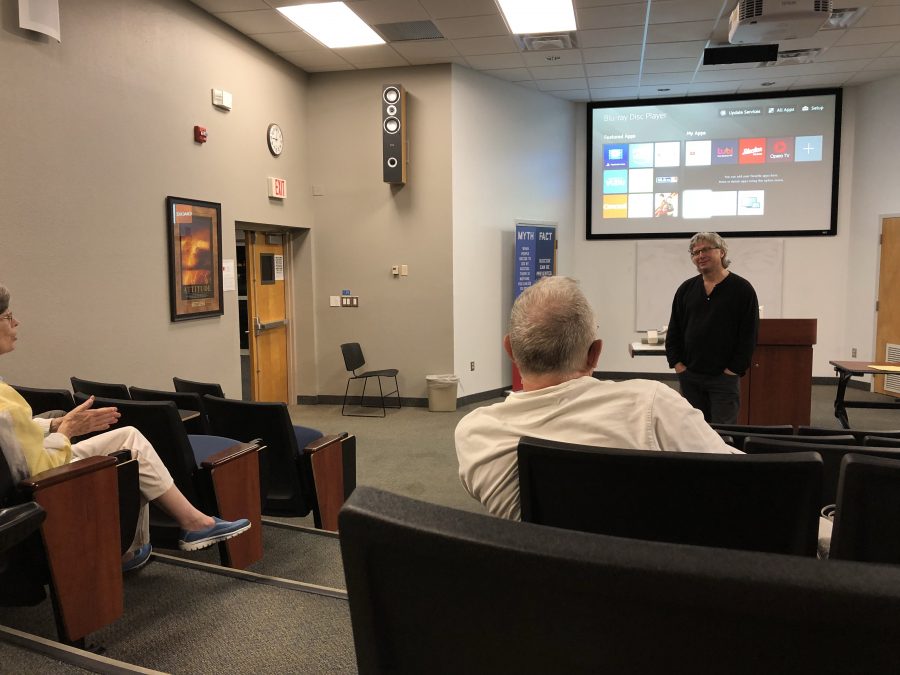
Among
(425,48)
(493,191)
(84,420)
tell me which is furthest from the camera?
(493,191)

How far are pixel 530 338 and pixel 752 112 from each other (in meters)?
7.92

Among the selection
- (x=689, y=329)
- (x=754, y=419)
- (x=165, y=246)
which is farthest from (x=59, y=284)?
(x=754, y=419)

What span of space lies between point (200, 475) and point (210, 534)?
9.7 inches

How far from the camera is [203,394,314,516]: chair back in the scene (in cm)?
294

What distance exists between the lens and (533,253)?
7.75 m

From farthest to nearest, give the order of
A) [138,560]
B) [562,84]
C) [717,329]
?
[562,84] → [717,329] → [138,560]

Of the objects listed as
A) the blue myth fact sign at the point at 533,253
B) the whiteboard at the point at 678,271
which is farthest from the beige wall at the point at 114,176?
the whiteboard at the point at 678,271

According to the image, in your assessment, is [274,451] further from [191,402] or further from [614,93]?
[614,93]

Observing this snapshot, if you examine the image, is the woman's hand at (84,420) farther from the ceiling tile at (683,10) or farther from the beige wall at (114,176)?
the ceiling tile at (683,10)

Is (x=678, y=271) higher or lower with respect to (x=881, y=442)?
higher

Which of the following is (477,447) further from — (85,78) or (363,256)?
(363,256)

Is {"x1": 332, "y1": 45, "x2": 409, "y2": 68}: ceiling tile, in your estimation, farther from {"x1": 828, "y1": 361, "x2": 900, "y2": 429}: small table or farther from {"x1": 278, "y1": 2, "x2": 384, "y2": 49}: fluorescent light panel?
{"x1": 828, "y1": 361, "x2": 900, "y2": 429}: small table

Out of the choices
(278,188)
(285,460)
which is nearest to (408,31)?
(278,188)

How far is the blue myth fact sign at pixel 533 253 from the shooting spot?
760cm
